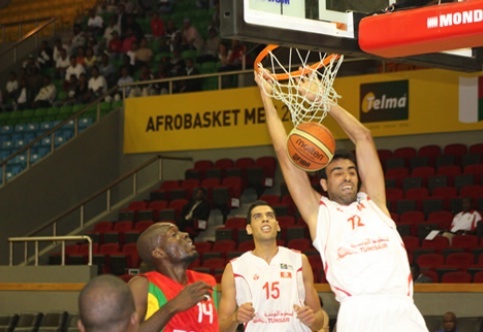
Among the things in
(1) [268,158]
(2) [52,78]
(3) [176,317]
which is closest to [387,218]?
(3) [176,317]

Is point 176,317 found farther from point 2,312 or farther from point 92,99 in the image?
point 92,99

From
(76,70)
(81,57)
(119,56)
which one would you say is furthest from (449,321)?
(81,57)

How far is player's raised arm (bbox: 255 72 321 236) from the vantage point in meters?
5.93

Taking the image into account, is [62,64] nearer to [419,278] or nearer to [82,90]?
[82,90]

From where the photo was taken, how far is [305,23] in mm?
5953

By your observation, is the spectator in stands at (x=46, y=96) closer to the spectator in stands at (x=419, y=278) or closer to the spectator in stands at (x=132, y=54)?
the spectator in stands at (x=132, y=54)

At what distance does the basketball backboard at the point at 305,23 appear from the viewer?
18.5ft

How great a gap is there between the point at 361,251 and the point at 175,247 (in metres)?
1.09

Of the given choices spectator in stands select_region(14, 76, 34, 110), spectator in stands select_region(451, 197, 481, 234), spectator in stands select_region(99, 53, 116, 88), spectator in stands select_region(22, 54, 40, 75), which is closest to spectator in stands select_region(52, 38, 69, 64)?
spectator in stands select_region(22, 54, 40, 75)

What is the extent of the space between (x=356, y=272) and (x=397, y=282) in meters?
0.23

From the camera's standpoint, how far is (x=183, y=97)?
19000 mm

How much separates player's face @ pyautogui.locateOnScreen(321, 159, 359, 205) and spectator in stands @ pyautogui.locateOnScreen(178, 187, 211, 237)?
10.5 m

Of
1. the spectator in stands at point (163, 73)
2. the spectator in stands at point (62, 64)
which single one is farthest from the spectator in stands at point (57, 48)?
the spectator in stands at point (163, 73)

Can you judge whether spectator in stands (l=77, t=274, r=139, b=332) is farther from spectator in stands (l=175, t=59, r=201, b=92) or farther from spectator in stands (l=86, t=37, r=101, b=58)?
spectator in stands (l=86, t=37, r=101, b=58)
